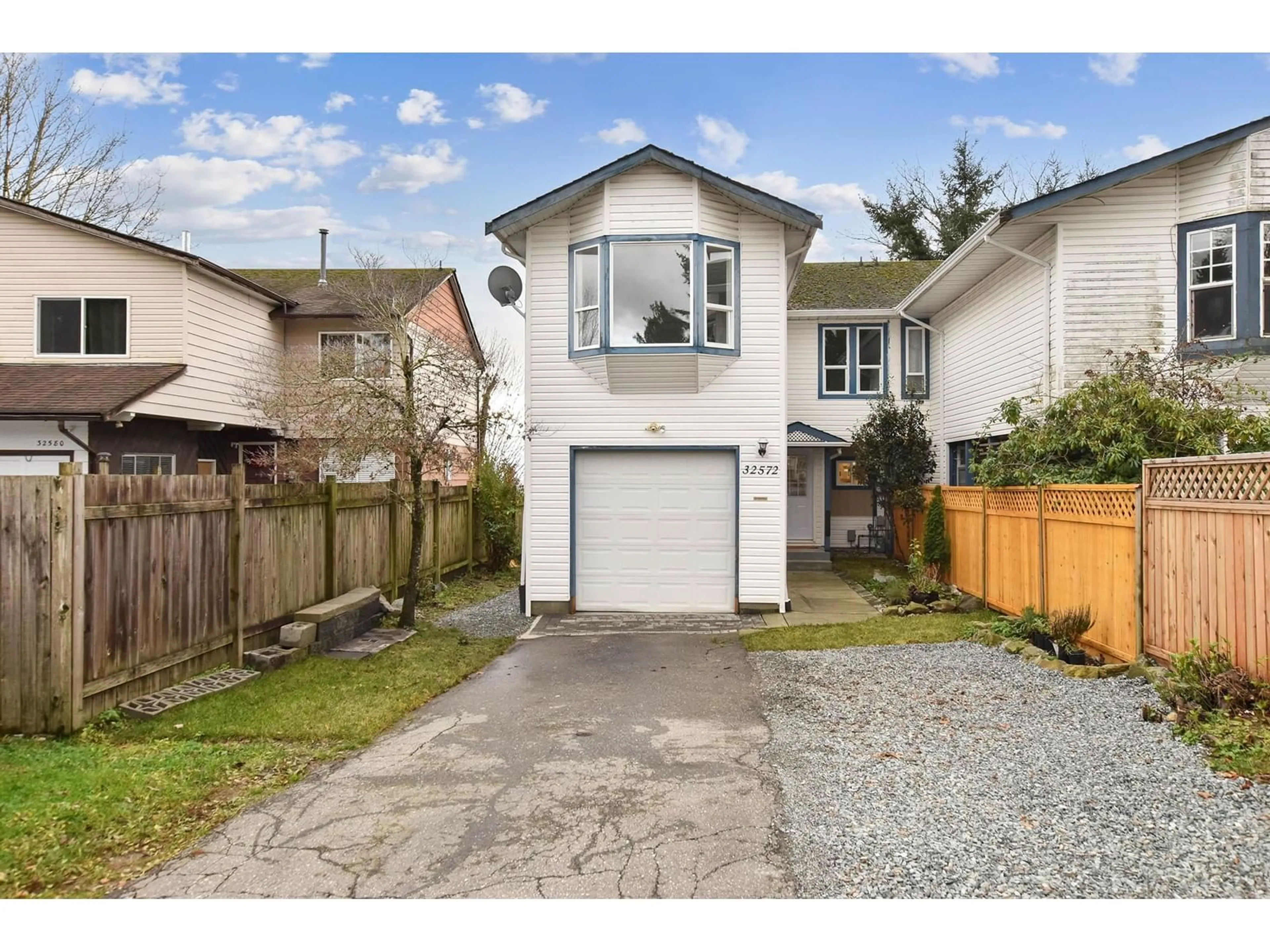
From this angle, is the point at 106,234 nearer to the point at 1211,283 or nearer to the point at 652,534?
the point at 652,534

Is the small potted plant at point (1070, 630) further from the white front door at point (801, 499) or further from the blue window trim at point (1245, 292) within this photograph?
the white front door at point (801, 499)

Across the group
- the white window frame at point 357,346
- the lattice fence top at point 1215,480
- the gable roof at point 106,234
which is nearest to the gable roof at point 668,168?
the white window frame at point 357,346

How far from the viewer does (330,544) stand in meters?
10.1

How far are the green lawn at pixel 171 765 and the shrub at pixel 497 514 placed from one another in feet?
29.6

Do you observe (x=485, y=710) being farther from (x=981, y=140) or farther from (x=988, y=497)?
(x=981, y=140)

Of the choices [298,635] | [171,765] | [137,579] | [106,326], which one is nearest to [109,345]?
[106,326]

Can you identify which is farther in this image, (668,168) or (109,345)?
(109,345)

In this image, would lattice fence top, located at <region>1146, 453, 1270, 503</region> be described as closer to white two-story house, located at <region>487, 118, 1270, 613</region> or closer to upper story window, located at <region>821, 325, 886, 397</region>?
white two-story house, located at <region>487, 118, 1270, 613</region>

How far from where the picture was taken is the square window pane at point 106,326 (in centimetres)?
1588

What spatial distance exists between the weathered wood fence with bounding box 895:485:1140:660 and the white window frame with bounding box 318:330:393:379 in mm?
8266

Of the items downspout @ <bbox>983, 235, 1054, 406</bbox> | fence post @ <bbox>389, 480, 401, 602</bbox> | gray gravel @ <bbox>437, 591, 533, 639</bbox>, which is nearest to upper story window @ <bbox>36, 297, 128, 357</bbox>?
fence post @ <bbox>389, 480, 401, 602</bbox>

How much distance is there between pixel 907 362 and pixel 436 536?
40.2 feet
